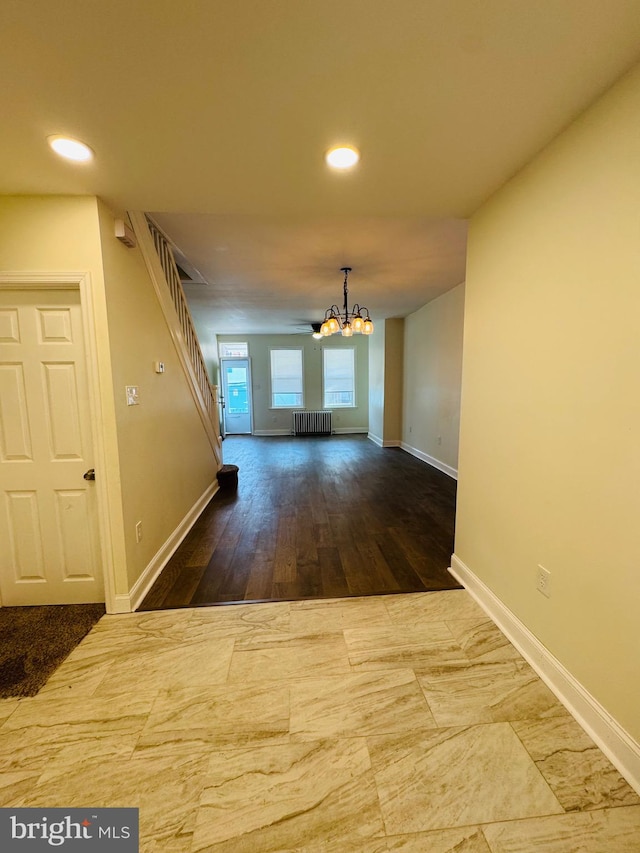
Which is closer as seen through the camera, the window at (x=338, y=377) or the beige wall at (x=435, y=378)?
the beige wall at (x=435, y=378)

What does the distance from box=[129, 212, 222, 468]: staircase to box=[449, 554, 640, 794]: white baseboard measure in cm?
312

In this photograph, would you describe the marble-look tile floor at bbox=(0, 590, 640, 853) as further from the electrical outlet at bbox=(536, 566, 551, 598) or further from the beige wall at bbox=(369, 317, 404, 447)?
the beige wall at bbox=(369, 317, 404, 447)

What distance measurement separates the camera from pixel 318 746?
1.22 m

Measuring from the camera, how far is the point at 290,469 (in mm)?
5238

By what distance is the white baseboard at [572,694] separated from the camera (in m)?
1.15

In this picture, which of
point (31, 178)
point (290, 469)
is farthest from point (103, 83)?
point (290, 469)

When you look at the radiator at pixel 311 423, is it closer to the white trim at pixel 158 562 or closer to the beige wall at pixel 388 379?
the beige wall at pixel 388 379

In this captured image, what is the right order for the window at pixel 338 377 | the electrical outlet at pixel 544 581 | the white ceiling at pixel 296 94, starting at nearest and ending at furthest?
the white ceiling at pixel 296 94 < the electrical outlet at pixel 544 581 < the window at pixel 338 377

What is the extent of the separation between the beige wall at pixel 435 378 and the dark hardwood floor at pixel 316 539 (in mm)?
549

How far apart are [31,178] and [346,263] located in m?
2.53

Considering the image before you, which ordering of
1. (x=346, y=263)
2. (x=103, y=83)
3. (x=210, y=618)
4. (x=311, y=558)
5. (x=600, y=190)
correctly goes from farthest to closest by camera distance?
1. (x=346, y=263)
2. (x=311, y=558)
3. (x=210, y=618)
4. (x=600, y=190)
5. (x=103, y=83)

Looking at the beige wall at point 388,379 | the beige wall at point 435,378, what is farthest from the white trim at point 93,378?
the beige wall at point 388,379

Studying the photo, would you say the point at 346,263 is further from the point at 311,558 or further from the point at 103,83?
the point at 311,558

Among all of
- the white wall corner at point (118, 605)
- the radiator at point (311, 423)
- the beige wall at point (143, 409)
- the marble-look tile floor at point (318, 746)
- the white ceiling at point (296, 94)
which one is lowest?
the marble-look tile floor at point (318, 746)
